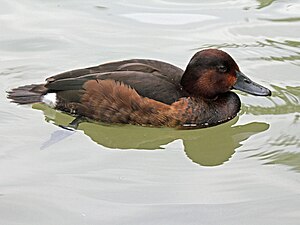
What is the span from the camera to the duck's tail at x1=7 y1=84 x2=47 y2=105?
248 inches

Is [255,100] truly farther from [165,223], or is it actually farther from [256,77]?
[165,223]

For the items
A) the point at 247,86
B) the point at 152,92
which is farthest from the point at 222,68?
the point at 152,92

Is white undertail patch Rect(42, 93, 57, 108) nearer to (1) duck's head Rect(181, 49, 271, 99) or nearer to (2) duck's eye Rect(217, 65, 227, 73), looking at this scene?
(1) duck's head Rect(181, 49, 271, 99)

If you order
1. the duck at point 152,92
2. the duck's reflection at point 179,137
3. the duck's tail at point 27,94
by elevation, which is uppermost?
the duck at point 152,92

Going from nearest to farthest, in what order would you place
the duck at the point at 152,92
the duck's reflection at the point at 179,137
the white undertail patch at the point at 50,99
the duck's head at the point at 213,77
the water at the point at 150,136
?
the water at the point at 150,136, the duck's reflection at the point at 179,137, the duck at the point at 152,92, the duck's head at the point at 213,77, the white undertail patch at the point at 50,99

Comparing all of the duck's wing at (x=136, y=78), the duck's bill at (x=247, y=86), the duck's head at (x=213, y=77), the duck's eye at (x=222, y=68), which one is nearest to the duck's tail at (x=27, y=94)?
the duck's wing at (x=136, y=78)

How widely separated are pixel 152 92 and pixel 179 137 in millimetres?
394

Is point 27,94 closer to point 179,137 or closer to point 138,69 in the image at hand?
point 138,69

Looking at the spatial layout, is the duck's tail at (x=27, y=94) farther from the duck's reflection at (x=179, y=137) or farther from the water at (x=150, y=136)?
the duck's reflection at (x=179, y=137)

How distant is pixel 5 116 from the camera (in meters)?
6.15

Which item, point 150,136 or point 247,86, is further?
point 247,86

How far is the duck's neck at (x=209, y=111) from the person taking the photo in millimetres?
6008

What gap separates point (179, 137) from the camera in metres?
5.95

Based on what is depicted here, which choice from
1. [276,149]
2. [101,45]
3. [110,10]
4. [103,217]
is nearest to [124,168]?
[103,217]
